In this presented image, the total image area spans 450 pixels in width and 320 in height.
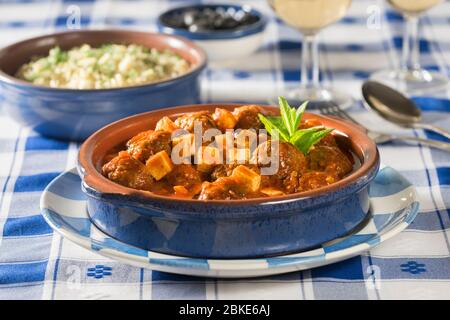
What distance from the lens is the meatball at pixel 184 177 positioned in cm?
223

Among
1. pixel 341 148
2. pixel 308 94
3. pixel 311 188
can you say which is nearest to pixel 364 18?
pixel 308 94

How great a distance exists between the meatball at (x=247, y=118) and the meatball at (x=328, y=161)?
0.23 m

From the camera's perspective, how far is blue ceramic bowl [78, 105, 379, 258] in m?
2.05

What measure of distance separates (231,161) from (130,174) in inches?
10.5

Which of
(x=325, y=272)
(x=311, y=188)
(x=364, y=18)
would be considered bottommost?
(x=364, y=18)

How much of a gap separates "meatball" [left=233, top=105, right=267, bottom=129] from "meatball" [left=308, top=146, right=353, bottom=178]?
0.23m

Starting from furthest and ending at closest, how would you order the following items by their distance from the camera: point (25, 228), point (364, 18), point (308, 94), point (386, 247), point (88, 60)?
point (364, 18) < point (308, 94) < point (88, 60) < point (25, 228) < point (386, 247)

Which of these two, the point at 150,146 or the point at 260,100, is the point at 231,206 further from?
the point at 260,100

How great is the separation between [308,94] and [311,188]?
143cm

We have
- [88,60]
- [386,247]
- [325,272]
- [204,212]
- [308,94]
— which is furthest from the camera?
[308,94]

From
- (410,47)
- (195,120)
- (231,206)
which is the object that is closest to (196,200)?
(231,206)

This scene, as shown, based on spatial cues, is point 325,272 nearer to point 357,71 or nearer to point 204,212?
point 204,212

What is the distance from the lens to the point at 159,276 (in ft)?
7.09

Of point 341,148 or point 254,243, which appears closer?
point 254,243
